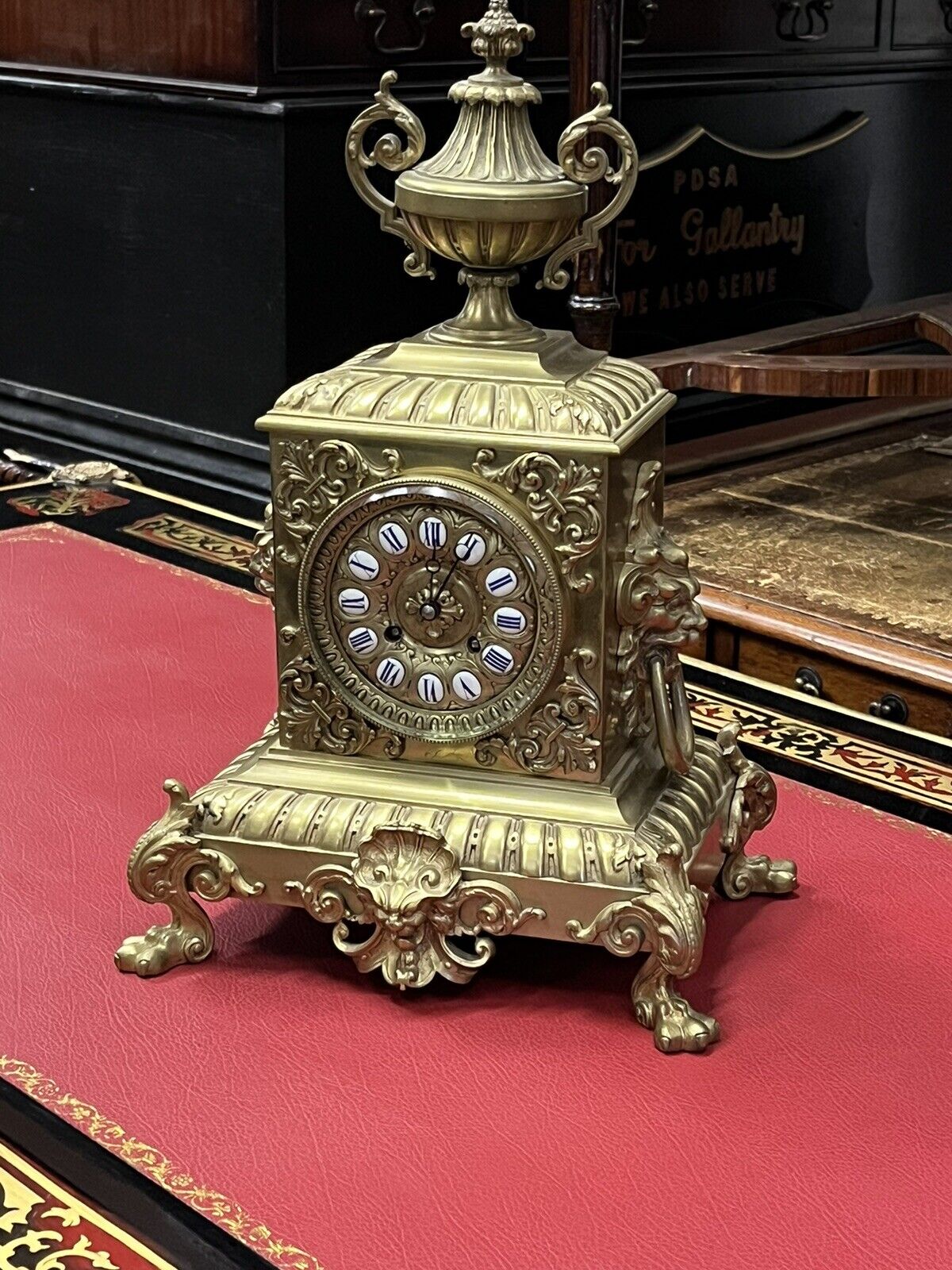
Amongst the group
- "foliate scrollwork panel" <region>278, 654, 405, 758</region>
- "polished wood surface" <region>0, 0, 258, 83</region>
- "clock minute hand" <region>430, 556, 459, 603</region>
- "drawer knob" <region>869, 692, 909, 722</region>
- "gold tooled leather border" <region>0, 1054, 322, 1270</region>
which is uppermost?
"polished wood surface" <region>0, 0, 258, 83</region>

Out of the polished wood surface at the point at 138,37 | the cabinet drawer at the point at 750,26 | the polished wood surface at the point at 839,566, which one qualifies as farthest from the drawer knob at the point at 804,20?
the polished wood surface at the point at 138,37

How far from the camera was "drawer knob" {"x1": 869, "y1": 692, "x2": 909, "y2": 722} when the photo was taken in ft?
8.25

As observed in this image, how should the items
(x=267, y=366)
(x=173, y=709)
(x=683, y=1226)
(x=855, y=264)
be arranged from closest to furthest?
(x=683, y=1226)
(x=173, y=709)
(x=267, y=366)
(x=855, y=264)

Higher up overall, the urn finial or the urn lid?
the urn finial

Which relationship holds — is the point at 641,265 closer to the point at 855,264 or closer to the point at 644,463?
the point at 855,264

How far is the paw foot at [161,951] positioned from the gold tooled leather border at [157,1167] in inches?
6.1

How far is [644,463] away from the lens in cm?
154

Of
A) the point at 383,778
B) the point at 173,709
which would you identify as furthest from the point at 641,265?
the point at 383,778

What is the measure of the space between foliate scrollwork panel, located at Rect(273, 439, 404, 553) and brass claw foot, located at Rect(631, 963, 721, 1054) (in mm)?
479

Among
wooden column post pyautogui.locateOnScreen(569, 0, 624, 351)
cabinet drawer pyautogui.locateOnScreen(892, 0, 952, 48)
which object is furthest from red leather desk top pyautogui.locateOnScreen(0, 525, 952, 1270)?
cabinet drawer pyautogui.locateOnScreen(892, 0, 952, 48)

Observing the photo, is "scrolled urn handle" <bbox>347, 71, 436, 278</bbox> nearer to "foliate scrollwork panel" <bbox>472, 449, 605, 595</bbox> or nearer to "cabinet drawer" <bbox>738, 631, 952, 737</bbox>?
"foliate scrollwork panel" <bbox>472, 449, 605, 595</bbox>

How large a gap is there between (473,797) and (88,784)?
636 mm

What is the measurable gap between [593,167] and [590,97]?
5.51ft

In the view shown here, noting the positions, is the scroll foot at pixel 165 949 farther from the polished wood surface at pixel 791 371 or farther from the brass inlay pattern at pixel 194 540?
the polished wood surface at pixel 791 371
